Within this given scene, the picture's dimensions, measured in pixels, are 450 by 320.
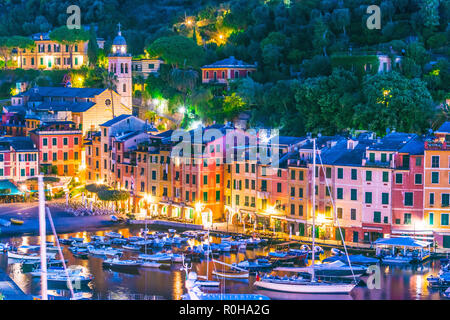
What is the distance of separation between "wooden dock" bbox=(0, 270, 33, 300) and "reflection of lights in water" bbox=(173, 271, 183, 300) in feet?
23.7

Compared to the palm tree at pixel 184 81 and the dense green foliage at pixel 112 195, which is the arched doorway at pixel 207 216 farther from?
the palm tree at pixel 184 81

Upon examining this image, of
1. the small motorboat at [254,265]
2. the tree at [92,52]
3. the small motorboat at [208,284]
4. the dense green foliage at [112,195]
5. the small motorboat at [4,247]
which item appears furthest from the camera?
the tree at [92,52]

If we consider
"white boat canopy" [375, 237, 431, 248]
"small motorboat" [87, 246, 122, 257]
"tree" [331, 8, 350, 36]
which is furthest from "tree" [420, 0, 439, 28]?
"small motorboat" [87, 246, 122, 257]

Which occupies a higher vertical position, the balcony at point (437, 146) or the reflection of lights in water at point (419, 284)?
the balcony at point (437, 146)

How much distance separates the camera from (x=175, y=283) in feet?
169

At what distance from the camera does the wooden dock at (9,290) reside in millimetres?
43562

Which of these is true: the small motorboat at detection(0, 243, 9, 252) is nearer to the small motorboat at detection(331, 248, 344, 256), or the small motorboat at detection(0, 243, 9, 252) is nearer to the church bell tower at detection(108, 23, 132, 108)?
the small motorboat at detection(331, 248, 344, 256)

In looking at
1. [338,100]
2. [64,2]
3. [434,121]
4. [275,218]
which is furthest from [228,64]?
[64,2]

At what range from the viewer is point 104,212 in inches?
2785

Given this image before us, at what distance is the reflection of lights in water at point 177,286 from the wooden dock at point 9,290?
723cm

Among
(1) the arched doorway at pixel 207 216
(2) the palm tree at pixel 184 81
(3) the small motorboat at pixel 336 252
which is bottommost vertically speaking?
(3) the small motorboat at pixel 336 252

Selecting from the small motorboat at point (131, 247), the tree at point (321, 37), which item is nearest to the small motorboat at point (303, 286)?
the small motorboat at point (131, 247)

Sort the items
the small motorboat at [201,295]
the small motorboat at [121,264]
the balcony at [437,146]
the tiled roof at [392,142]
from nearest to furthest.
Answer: the small motorboat at [201,295] → the small motorboat at [121,264] → the balcony at [437,146] → the tiled roof at [392,142]
